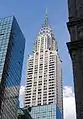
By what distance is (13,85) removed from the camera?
93750mm

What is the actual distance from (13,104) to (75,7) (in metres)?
71.5

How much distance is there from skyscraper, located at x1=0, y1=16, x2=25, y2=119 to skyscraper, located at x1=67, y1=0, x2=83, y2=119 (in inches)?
2396

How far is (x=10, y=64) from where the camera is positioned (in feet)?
310

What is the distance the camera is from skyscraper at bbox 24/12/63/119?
140 meters

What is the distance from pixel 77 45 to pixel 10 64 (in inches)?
2907

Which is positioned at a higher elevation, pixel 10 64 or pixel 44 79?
pixel 44 79

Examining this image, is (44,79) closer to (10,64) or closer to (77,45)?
(10,64)

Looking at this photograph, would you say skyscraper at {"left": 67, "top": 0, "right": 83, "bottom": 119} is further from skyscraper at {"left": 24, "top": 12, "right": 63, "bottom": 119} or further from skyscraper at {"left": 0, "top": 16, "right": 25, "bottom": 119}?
skyscraper at {"left": 24, "top": 12, "right": 63, "bottom": 119}

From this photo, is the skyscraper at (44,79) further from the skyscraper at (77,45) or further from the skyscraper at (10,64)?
the skyscraper at (77,45)

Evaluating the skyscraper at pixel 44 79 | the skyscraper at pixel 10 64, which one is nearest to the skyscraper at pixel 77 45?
the skyscraper at pixel 10 64

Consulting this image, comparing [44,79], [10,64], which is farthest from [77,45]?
[44,79]

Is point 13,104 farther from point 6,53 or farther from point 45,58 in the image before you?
point 45,58

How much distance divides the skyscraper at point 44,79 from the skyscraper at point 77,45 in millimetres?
113154

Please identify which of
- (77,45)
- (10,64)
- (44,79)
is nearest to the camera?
(77,45)
